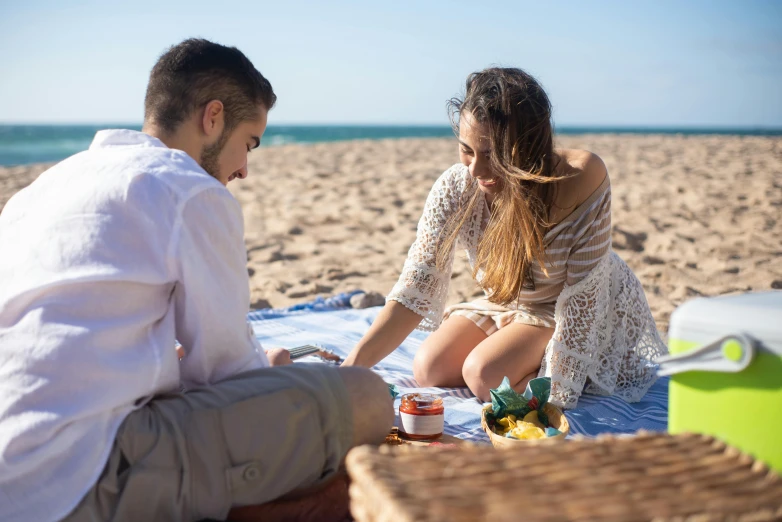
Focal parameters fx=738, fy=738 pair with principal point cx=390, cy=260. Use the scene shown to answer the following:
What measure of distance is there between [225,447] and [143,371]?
226 millimetres

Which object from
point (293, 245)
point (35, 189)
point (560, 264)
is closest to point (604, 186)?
point (560, 264)

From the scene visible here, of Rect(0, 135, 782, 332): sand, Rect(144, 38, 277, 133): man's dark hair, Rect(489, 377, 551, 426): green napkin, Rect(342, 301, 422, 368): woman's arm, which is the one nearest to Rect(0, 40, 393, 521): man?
Rect(144, 38, 277, 133): man's dark hair

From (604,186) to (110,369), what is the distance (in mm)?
1831

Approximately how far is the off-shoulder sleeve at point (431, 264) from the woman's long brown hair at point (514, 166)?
2.4 inches

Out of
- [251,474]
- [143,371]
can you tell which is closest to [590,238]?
[251,474]

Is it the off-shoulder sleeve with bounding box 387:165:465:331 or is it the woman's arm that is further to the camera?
the off-shoulder sleeve with bounding box 387:165:465:331

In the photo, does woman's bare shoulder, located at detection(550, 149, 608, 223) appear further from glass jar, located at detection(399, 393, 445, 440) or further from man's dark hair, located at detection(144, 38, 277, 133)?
man's dark hair, located at detection(144, 38, 277, 133)

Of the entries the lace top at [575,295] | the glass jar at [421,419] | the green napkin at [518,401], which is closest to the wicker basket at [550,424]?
the green napkin at [518,401]

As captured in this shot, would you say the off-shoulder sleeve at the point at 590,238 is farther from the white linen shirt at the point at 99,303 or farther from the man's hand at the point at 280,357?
the white linen shirt at the point at 99,303

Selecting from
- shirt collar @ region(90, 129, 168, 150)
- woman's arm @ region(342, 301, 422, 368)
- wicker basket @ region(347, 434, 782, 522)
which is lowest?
woman's arm @ region(342, 301, 422, 368)

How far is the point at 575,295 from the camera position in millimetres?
2621

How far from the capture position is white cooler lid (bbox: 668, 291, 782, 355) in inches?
49.4

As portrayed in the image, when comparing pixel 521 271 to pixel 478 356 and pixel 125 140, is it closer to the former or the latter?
pixel 478 356

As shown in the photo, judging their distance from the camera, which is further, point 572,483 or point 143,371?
point 143,371
